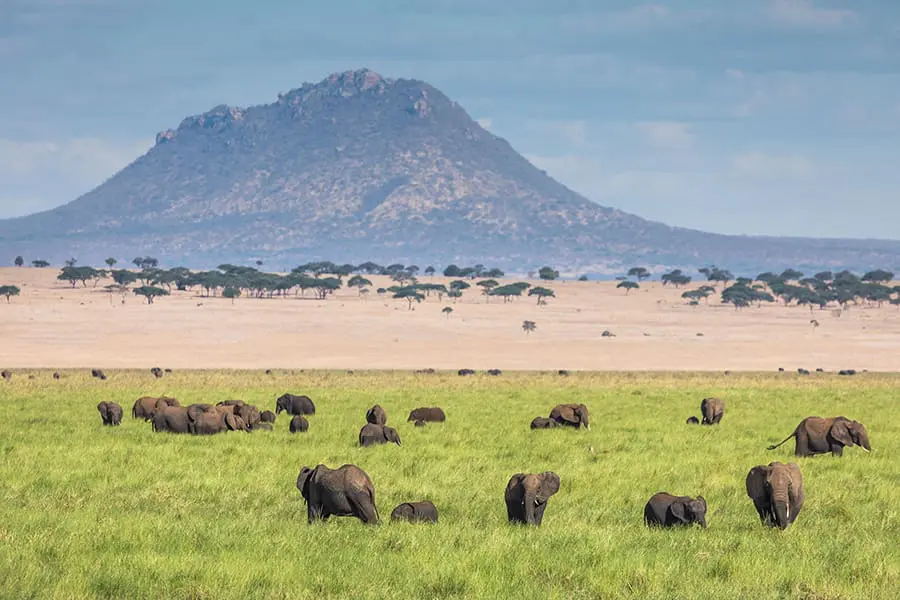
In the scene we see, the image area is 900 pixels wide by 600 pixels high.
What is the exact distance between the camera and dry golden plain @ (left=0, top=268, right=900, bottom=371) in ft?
289

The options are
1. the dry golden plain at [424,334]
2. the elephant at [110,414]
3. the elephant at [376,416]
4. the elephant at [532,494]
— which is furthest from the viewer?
the dry golden plain at [424,334]

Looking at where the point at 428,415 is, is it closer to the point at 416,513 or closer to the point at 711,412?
the point at 711,412

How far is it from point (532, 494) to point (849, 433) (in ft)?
38.7

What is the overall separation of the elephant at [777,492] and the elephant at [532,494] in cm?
292

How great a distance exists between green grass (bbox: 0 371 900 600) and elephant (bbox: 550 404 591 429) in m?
0.94

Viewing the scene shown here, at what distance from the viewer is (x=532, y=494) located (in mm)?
16141

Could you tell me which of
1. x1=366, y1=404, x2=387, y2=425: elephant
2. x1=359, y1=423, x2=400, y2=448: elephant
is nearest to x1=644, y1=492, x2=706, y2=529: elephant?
x1=359, y1=423, x2=400, y2=448: elephant

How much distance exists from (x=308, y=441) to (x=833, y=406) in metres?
21.6

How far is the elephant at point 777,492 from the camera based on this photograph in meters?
16.0

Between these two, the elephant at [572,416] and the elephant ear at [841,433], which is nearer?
the elephant ear at [841,433]

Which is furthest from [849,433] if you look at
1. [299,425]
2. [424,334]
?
[424,334]

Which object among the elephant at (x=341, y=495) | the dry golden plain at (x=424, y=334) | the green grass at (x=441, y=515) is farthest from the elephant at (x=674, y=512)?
the dry golden plain at (x=424, y=334)

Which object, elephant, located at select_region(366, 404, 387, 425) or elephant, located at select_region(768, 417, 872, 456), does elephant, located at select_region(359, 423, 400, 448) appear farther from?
elephant, located at select_region(768, 417, 872, 456)

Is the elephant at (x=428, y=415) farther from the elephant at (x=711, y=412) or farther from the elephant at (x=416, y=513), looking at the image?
the elephant at (x=416, y=513)
